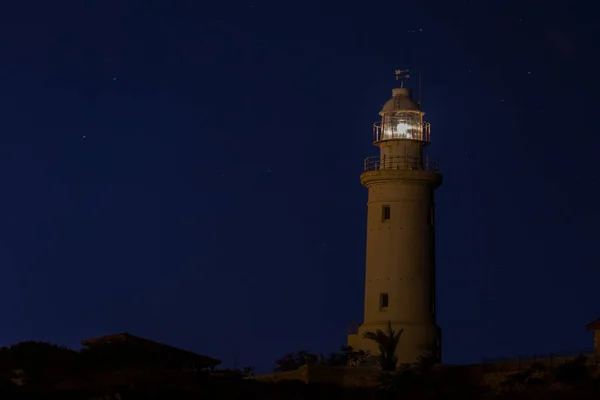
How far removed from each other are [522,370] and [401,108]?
13.2 meters

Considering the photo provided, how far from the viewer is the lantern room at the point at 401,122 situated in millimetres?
56438

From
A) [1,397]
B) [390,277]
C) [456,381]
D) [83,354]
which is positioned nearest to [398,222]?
[390,277]

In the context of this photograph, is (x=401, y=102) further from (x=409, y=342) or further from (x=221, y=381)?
(x=221, y=381)

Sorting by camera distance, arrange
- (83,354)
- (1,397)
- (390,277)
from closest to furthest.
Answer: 1. (1,397)
2. (83,354)
3. (390,277)

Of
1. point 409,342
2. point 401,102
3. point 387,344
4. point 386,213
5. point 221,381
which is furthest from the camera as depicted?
point 401,102

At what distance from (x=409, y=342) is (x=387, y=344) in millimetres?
1483

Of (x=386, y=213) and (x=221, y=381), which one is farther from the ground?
(x=386, y=213)

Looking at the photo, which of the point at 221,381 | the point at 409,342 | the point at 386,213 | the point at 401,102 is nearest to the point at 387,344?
the point at 409,342

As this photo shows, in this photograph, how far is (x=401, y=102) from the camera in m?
56.7

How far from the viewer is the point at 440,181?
5575cm

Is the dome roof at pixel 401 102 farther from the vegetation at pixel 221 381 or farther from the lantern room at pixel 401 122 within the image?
the vegetation at pixel 221 381

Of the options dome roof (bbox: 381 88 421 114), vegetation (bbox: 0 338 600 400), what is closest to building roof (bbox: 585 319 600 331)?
vegetation (bbox: 0 338 600 400)

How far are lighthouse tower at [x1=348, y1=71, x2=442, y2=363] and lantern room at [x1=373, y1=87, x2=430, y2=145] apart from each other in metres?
0.39

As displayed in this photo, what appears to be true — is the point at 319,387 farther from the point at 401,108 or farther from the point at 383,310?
the point at 401,108
